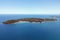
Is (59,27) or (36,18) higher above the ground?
(36,18)

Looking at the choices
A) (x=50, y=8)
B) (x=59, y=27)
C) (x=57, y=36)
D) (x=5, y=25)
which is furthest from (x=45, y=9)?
(x=5, y=25)

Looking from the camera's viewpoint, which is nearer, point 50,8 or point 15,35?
point 15,35

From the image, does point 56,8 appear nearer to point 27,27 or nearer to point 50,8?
point 50,8

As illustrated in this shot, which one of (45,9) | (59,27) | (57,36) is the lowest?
(57,36)

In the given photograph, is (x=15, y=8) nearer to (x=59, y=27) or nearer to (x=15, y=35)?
(x=15, y=35)

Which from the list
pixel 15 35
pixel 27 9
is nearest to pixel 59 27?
pixel 27 9

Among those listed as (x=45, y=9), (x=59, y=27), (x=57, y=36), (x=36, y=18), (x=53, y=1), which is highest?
(x=53, y=1)
